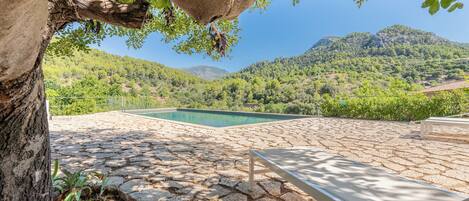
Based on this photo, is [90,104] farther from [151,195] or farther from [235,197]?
[235,197]

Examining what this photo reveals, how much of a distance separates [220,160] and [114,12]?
2.65 meters

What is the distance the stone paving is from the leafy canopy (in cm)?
196

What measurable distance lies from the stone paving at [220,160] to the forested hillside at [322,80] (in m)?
4.08

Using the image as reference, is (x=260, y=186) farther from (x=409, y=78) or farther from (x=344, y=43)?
(x=344, y=43)

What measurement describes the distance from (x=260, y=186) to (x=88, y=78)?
18183 millimetres

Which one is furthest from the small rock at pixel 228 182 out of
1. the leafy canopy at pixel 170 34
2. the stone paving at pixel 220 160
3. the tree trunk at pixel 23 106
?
the leafy canopy at pixel 170 34

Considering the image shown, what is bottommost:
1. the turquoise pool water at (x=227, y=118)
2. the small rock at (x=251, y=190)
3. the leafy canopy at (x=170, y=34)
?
the small rock at (x=251, y=190)

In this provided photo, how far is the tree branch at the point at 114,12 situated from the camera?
1.81 m

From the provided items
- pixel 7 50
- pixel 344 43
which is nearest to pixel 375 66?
pixel 344 43

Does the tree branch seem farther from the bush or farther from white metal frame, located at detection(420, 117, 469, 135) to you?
the bush

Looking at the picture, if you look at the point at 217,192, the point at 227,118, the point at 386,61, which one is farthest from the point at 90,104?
the point at 386,61

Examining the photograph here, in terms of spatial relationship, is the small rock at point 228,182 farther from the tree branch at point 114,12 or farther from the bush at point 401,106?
the bush at point 401,106

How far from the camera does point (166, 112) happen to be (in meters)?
18.0

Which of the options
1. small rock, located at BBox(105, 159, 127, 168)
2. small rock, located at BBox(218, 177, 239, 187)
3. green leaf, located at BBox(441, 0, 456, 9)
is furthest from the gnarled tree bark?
small rock, located at BBox(105, 159, 127, 168)
